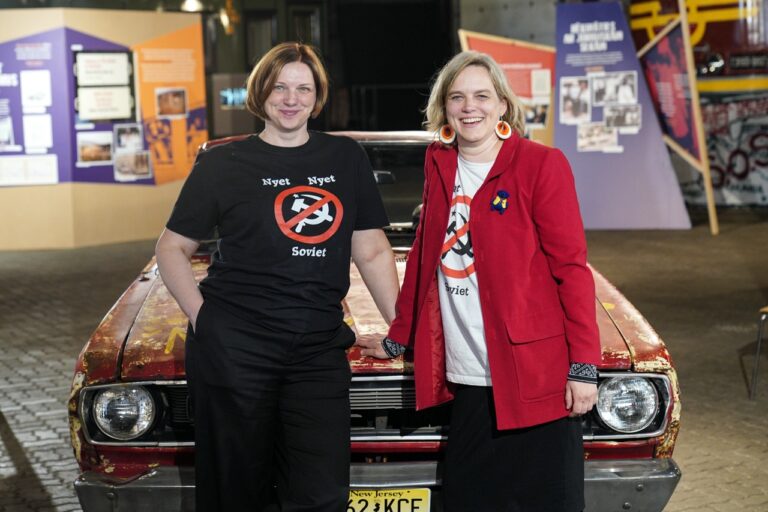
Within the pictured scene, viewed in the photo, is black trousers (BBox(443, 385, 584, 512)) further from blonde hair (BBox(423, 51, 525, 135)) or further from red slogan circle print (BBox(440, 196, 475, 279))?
blonde hair (BBox(423, 51, 525, 135))

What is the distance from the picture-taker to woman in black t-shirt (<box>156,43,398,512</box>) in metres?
3.29

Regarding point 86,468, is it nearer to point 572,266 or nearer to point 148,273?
point 148,273

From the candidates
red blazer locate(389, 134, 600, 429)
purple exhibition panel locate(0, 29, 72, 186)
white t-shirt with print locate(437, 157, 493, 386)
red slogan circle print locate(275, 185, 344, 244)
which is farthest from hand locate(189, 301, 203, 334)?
purple exhibition panel locate(0, 29, 72, 186)

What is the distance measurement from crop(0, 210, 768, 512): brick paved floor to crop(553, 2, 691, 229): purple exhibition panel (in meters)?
0.34

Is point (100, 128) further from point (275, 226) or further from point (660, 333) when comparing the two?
point (275, 226)

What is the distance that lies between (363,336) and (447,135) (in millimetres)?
784

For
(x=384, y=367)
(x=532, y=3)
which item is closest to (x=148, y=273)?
(x=384, y=367)

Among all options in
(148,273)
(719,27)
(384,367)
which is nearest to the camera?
(384,367)

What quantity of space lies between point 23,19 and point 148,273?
948 cm

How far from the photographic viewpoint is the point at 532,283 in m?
3.23

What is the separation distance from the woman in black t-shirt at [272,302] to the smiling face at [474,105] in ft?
1.20

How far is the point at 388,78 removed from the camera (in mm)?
23062

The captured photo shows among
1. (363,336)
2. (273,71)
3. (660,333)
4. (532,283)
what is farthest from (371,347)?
(660,333)

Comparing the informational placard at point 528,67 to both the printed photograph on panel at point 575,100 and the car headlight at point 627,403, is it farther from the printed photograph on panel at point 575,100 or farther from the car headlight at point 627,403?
the car headlight at point 627,403
